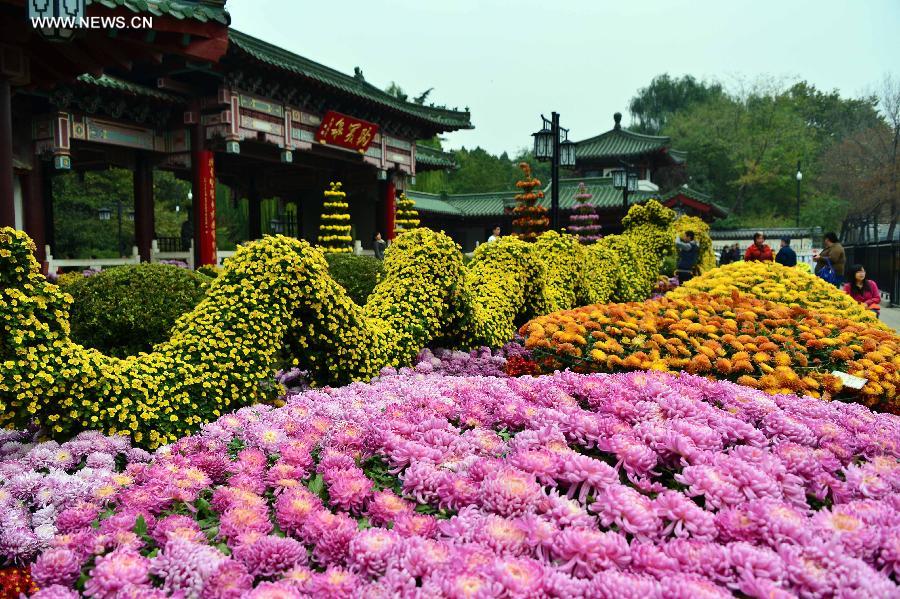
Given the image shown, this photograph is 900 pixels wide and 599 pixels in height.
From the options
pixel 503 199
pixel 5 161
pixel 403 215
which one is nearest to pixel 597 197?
pixel 503 199

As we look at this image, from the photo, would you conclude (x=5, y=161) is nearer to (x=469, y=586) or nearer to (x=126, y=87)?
(x=469, y=586)

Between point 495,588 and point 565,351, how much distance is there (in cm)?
334

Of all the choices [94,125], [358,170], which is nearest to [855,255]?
[358,170]

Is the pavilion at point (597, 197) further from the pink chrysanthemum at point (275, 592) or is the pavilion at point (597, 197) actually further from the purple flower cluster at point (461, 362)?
the pink chrysanthemum at point (275, 592)

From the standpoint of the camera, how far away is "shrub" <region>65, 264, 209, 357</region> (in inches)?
190

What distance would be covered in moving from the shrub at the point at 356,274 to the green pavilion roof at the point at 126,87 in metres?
6.28

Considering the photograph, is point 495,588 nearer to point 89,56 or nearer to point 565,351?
point 565,351

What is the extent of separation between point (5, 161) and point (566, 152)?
30.5 feet

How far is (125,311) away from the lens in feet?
15.8

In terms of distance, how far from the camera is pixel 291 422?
7.88ft

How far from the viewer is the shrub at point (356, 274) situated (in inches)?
285

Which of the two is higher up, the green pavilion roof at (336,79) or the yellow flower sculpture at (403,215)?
the green pavilion roof at (336,79)

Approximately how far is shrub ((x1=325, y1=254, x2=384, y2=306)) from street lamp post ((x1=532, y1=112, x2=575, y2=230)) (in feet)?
14.8

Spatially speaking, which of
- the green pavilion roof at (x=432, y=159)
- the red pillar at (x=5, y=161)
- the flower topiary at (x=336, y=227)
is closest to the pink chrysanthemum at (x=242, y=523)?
the red pillar at (x=5, y=161)
